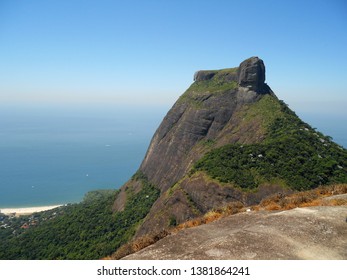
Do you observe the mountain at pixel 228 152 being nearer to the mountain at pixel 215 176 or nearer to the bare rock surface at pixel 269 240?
the mountain at pixel 215 176

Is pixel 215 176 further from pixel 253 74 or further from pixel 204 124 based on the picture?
pixel 253 74

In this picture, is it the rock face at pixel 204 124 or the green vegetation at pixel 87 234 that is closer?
the green vegetation at pixel 87 234

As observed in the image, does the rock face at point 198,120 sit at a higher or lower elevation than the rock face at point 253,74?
lower

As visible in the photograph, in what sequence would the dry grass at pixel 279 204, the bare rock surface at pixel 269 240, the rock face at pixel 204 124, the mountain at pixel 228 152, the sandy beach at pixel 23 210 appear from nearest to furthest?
the bare rock surface at pixel 269 240
the dry grass at pixel 279 204
the mountain at pixel 228 152
the rock face at pixel 204 124
the sandy beach at pixel 23 210

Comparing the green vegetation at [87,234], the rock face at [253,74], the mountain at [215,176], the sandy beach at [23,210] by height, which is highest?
the rock face at [253,74]

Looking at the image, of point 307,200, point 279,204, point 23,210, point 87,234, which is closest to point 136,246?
point 279,204

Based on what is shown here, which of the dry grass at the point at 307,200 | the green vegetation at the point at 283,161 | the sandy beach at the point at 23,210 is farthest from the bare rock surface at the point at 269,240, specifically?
the sandy beach at the point at 23,210
